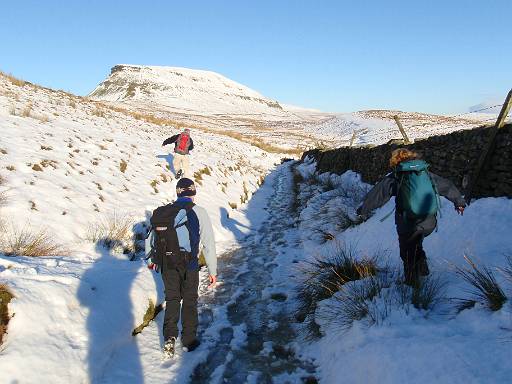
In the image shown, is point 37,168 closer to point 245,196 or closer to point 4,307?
point 4,307

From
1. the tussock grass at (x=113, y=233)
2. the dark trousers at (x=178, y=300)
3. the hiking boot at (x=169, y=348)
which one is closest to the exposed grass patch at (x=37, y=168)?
the tussock grass at (x=113, y=233)

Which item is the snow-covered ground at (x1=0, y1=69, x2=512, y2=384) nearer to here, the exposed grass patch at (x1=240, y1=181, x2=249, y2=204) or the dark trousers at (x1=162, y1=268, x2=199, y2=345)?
the dark trousers at (x1=162, y1=268, x2=199, y2=345)

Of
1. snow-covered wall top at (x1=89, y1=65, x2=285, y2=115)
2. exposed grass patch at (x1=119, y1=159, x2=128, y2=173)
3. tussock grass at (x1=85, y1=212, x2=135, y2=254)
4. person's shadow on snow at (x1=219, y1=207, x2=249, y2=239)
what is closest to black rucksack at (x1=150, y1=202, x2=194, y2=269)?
tussock grass at (x1=85, y1=212, x2=135, y2=254)

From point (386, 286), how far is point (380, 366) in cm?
142

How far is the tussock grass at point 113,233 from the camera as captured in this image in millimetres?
6715

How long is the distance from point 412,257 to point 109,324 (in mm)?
3798

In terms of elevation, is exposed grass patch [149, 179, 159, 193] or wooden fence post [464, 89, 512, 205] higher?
wooden fence post [464, 89, 512, 205]

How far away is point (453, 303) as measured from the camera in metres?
3.95

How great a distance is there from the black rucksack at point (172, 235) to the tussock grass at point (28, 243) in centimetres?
232

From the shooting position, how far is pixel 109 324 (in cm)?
442

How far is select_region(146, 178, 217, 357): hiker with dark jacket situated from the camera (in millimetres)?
4152

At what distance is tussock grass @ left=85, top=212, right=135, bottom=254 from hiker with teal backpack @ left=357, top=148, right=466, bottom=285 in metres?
4.61

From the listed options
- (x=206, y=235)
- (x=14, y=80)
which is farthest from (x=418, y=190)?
(x=14, y=80)

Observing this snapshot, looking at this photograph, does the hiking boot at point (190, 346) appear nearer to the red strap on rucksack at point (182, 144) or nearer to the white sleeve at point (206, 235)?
the white sleeve at point (206, 235)
